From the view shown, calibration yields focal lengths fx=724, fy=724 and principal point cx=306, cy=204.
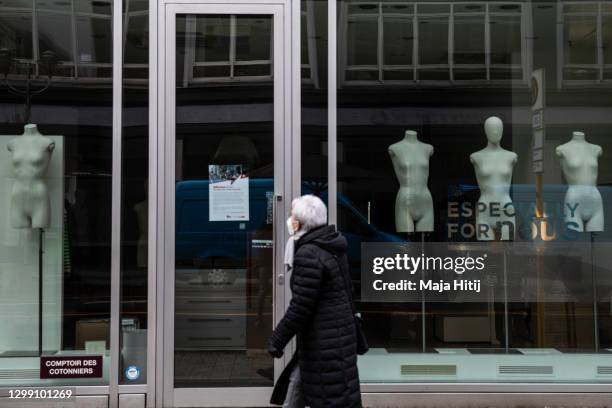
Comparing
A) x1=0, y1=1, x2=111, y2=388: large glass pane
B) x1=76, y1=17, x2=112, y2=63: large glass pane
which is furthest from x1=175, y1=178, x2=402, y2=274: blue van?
x1=76, y1=17, x2=112, y2=63: large glass pane

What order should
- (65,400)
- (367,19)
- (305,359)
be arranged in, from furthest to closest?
(367,19), (65,400), (305,359)

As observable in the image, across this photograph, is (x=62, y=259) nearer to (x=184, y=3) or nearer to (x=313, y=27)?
(x=184, y=3)

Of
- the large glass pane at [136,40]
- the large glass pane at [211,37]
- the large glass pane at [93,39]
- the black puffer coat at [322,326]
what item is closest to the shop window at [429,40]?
the large glass pane at [211,37]

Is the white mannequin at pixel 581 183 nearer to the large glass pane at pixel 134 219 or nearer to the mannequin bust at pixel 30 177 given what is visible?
the large glass pane at pixel 134 219

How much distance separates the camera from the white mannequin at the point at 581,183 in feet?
20.8

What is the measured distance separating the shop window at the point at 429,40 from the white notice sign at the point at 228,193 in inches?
48.7

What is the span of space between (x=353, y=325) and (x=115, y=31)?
3.24 m

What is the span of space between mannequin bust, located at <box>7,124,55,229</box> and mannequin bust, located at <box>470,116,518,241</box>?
12.0ft

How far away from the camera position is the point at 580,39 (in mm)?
6500

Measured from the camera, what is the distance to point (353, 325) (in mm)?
4191

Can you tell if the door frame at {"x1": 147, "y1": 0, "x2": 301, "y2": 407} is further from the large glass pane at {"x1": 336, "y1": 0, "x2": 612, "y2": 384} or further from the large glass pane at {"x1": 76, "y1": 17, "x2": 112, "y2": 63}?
the large glass pane at {"x1": 336, "y1": 0, "x2": 612, "y2": 384}

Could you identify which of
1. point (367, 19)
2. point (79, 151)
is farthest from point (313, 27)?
point (79, 151)

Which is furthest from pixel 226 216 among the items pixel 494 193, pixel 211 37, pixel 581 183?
pixel 581 183

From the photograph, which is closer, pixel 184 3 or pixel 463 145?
pixel 184 3
